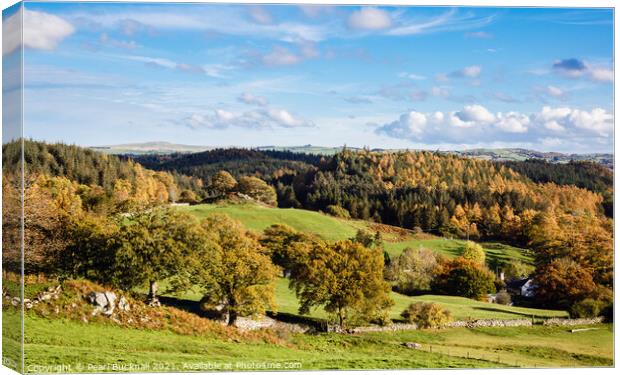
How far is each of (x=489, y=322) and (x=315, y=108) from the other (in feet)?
24.8

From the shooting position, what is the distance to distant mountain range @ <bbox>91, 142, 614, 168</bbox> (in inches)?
907

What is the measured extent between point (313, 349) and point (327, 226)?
130 inches

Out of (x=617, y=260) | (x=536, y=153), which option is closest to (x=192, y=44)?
(x=536, y=153)

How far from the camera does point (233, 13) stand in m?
22.6

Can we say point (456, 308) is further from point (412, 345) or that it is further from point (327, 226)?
point (327, 226)

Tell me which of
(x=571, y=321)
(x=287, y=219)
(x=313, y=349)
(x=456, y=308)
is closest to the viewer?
(x=313, y=349)

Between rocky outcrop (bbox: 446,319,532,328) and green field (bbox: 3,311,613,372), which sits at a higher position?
rocky outcrop (bbox: 446,319,532,328)

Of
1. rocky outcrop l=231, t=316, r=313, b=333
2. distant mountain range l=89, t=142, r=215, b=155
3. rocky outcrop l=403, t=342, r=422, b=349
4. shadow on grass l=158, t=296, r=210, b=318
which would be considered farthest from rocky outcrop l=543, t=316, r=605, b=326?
distant mountain range l=89, t=142, r=215, b=155

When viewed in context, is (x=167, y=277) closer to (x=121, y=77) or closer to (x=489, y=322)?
(x=121, y=77)

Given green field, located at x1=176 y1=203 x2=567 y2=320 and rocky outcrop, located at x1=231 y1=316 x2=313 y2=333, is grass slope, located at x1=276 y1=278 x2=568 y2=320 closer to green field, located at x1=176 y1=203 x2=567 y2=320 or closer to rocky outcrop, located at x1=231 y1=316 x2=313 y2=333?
green field, located at x1=176 y1=203 x2=567 y2=320

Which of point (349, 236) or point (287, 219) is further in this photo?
point (349, 236)

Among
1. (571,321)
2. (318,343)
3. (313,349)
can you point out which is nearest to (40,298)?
(313,349)

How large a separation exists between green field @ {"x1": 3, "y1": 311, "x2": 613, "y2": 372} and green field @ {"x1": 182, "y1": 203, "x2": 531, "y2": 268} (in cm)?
214

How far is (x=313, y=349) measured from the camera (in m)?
23.1
